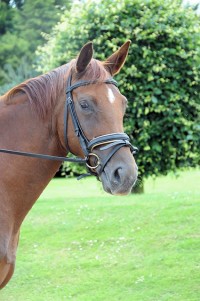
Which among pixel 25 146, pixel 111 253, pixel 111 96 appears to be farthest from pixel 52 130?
pixel 111 253

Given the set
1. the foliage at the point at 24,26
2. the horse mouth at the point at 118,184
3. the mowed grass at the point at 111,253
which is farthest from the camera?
the foliage at the point at 24,26

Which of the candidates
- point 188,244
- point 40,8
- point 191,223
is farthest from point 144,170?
point 40,8

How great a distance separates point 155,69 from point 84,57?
5.94m

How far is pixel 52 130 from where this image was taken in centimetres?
370

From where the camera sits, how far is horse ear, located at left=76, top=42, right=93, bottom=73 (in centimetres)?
348

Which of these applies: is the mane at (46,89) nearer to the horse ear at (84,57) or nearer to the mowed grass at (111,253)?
the horse ear at (84,57)

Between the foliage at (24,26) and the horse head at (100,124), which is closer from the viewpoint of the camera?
the horse head at (100,124)

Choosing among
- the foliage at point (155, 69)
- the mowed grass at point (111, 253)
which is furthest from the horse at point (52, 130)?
the foliage at point (155, 69)

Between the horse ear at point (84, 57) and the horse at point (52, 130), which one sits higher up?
the horse ear at point (84, 57)

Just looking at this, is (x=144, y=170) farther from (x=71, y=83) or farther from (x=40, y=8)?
(x=40, y=8)

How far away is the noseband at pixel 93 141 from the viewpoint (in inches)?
134

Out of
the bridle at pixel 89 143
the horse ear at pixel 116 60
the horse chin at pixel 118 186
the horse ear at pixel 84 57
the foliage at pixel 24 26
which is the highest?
the horse ear at pixel 84 57

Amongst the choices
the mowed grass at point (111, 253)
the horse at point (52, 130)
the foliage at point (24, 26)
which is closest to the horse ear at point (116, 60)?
the horse at point (52, 130)

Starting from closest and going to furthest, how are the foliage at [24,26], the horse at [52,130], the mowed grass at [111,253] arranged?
the horse at [52,130] < the mowed grass at [111,253] < the foliage at [24,26]
